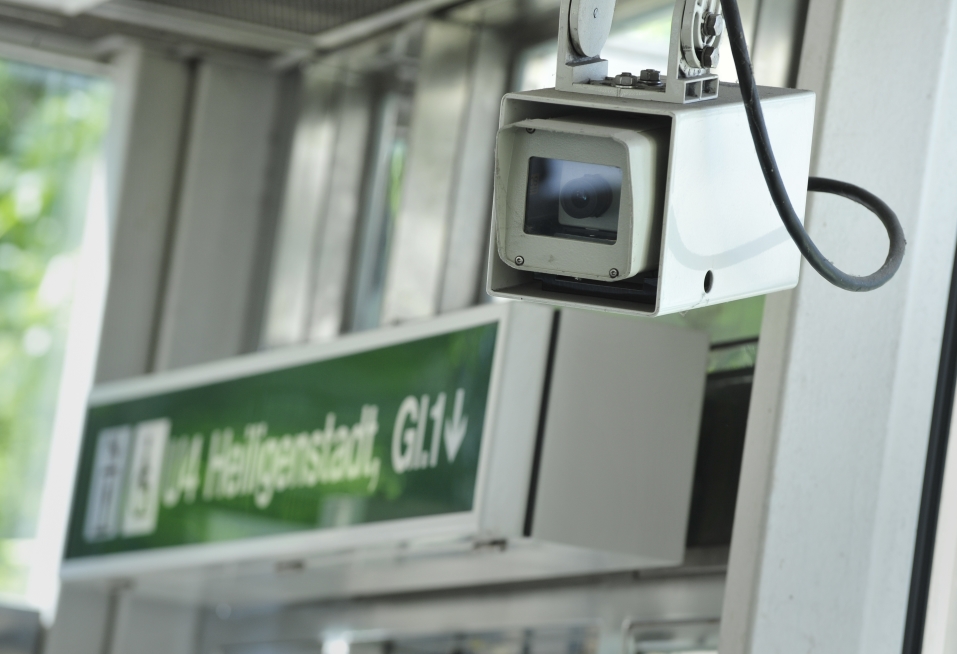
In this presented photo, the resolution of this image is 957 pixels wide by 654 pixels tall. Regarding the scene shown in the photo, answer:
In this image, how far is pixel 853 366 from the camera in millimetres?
2281

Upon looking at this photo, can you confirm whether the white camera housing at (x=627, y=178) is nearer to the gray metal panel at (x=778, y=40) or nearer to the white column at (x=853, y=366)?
the white column at (x=853, y=366)

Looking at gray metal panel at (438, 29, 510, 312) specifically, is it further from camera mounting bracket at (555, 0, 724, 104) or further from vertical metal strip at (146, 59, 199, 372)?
camera mounting bracket at (555, 0, 724, 104)

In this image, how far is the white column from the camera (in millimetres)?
2258

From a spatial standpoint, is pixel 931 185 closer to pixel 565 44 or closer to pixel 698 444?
pixel 698 444

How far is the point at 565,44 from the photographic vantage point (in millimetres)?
1639

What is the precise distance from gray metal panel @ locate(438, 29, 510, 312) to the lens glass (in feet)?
6.31

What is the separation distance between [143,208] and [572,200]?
3082mm

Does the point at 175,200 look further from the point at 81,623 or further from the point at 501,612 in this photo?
the point at 501,612

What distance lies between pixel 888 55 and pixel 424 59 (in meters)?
1.69

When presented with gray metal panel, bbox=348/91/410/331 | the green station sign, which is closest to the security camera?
the green station sign

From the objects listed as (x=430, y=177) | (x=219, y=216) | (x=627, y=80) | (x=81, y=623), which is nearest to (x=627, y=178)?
(x=627, y=80)

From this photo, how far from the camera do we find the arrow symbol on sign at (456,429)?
2.67m

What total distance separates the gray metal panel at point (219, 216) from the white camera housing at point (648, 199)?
2.89 metres

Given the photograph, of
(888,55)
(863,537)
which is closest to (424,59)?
(888,55)
